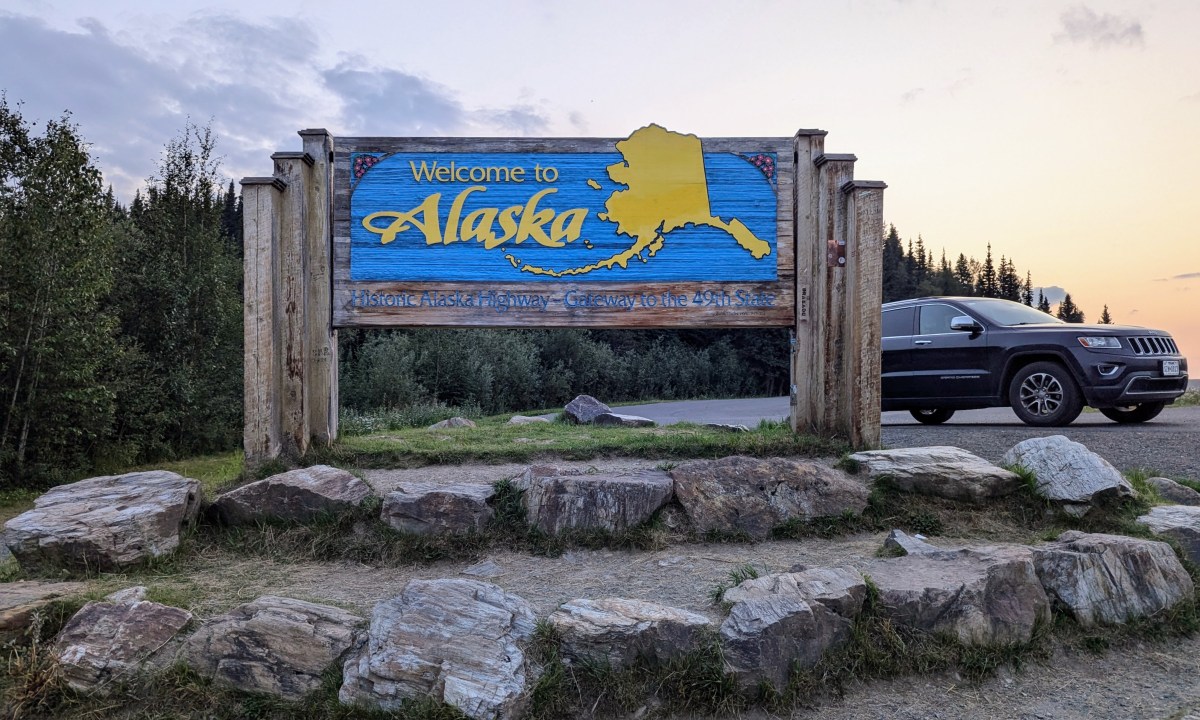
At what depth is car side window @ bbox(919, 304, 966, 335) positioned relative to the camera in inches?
445

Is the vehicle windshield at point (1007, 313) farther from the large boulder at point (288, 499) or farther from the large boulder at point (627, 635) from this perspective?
the large boulder at point (288, 499)

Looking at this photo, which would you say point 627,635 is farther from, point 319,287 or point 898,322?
point 898,322

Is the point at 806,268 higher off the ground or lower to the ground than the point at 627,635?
higher

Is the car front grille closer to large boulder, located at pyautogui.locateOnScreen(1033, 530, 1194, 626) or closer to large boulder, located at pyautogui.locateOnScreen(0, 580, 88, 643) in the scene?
large boulder, located at pyautogui.locateOnScreen(1033, 530, 1194, 626)

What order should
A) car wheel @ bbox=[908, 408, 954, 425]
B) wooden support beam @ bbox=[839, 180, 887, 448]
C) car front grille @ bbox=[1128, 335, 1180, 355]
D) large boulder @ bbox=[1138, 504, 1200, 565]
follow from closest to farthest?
large boulder @ bbox=[1138, 504, 1200, 565], wooden support beam @ bbox=[839, 180, 887, 448], car front grille @ bbox=[1128, 335, 1180, 355], car wheel @ bbox=[908, 408, 954, 425]

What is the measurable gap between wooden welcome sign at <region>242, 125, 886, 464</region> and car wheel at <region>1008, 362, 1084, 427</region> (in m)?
4.83

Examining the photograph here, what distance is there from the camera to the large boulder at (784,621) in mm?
3664

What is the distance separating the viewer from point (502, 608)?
386cm

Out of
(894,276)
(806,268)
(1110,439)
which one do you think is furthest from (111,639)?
Result: (894,276)

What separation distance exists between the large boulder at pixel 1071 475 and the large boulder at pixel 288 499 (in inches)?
196

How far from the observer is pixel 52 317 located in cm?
1231

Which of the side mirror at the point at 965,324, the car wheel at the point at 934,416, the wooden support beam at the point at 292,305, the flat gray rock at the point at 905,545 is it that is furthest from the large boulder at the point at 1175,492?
the wooden support beam at the point at 292,305

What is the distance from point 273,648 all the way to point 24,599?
1572mm

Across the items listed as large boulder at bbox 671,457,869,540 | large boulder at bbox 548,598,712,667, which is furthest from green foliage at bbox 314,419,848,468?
large boulder at bbox 548,598,712,667
